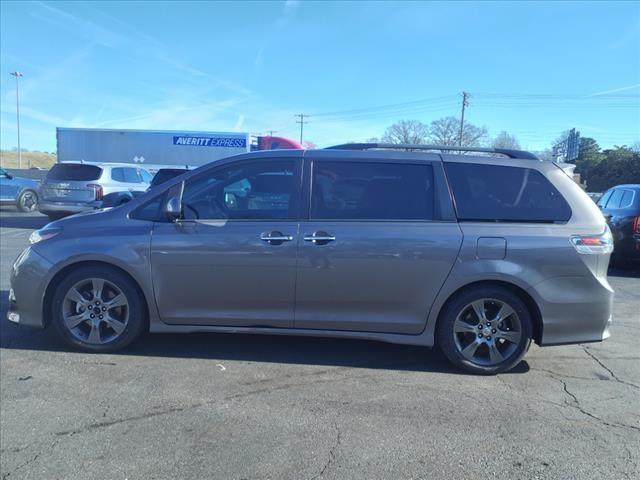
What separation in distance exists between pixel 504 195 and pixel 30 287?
13.5 ft

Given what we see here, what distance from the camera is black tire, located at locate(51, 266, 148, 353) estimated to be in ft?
14.1

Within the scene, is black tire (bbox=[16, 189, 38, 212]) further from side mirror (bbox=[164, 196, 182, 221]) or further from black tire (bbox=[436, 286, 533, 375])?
black tire (bbox=[436, 286, 533, 375])

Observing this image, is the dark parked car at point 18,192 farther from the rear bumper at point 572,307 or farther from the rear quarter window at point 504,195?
the rear bumper at point 572,307

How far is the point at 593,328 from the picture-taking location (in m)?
4.13

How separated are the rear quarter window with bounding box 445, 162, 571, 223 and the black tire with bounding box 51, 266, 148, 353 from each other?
111 inches

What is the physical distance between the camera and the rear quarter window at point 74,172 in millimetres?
13609

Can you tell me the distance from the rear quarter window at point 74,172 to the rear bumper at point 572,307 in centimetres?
1262

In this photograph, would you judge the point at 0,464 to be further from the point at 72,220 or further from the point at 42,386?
the point at 72,220

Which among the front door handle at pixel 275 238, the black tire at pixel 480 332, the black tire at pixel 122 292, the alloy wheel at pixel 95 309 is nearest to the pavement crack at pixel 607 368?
the black tire at pixel 480 332

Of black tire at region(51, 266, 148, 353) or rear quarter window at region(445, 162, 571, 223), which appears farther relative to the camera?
black tire at region(51, 266, 148, 353)

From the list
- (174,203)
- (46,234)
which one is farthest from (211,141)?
(174,203)

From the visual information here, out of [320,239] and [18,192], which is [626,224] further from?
[18,192]

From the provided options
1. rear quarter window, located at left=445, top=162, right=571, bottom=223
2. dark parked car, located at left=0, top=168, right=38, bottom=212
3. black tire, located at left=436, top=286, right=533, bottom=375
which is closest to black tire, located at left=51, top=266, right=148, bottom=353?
black tire, located at left=436, top=286, right=533, bottom=375

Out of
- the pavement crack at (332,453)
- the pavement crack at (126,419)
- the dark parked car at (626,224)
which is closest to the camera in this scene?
the pavement crack at (332,453)
